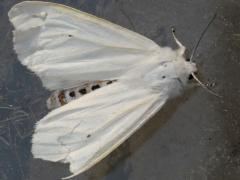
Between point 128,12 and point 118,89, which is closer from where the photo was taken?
point 118,89

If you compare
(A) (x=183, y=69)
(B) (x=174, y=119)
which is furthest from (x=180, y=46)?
(B) (x=174, y=119)

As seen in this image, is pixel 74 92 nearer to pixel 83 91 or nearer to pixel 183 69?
pixel 83 91

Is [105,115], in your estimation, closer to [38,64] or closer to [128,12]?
[38,64]

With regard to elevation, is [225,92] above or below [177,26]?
below

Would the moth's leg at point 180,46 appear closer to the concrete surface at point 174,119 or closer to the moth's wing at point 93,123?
the concrete surface at point 174,119

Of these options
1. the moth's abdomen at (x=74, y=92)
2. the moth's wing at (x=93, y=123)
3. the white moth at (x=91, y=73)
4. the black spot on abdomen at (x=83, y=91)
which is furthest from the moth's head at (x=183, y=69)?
the black spot on abdomen at (x=83, y=91)

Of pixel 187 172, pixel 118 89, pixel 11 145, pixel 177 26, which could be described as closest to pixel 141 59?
pixel 118 89
